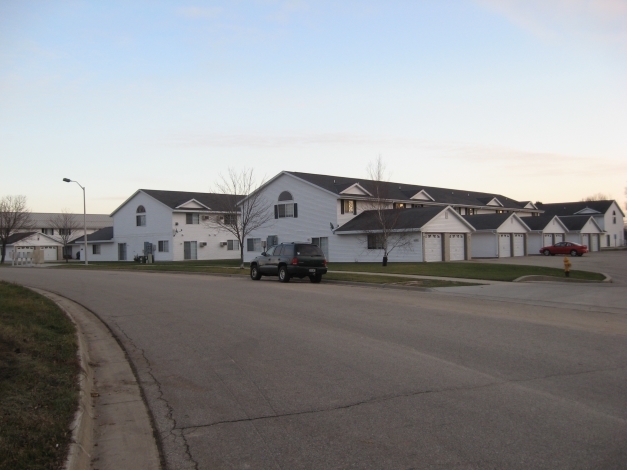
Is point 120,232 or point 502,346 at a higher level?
point 120,232

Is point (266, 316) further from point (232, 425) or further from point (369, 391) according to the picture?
point (232, 425)

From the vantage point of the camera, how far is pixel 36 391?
6.72m

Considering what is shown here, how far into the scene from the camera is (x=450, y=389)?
7.26m

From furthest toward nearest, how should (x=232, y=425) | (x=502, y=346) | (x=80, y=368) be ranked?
(x=502, y=346) → (x=80, y=368) → (x=232, y=425)

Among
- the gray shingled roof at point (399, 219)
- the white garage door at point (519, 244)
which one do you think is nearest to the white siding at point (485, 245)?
the white garage door at point (519, 244)

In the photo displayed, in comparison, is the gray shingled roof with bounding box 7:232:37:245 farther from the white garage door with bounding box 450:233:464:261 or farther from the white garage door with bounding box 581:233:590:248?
the white garage door with bounding box 581:233:590:248

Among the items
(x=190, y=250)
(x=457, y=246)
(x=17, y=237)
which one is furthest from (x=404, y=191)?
(x=17, y=237)

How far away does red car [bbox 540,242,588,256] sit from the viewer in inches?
2104

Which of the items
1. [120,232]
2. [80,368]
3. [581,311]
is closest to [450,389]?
[80,368]

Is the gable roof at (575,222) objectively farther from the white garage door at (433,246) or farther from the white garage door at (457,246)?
the white garage door at (433,246)

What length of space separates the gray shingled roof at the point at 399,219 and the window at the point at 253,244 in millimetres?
9539

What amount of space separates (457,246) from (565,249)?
1502cm

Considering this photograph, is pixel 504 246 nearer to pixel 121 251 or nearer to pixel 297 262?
pixel 297 262

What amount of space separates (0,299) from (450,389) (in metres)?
13.2
